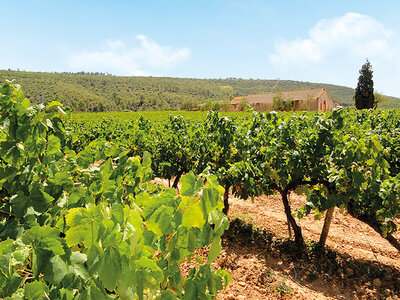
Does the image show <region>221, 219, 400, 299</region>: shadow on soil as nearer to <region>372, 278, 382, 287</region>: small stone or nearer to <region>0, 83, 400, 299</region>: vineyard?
<region>372, 278, 382, 287</region>: small stone

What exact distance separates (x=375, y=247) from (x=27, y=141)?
6.44m

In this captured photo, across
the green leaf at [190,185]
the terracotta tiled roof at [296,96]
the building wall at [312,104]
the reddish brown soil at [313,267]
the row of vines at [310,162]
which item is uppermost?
the terracotta tiled roof at [296,96]

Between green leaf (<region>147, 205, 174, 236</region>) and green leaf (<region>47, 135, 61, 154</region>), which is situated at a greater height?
green leaf (<region>47, 135, 61, 154</region>)

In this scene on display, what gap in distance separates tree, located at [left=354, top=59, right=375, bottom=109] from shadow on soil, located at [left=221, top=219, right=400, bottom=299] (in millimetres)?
48274

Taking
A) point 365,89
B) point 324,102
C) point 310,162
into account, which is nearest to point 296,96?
point 324,102

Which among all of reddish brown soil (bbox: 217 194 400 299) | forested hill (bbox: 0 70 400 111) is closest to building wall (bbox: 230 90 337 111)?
forested hill (bbox: 0 70 400 111)

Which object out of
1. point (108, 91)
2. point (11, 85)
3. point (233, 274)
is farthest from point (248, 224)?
point (108, 91)

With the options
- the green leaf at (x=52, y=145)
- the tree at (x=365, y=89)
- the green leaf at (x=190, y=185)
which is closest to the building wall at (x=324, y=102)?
the tree at (x=365, y=89)

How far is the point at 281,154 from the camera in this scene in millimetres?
4859

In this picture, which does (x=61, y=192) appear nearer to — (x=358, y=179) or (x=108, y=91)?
(x=358, y=179)

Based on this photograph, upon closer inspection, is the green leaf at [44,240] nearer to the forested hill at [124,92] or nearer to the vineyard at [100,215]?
the vineyard at [100,215]

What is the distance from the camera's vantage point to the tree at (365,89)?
44156 millimetres

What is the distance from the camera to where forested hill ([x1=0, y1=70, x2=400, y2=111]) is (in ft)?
250

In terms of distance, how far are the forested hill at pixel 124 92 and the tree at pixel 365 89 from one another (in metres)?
22.2
